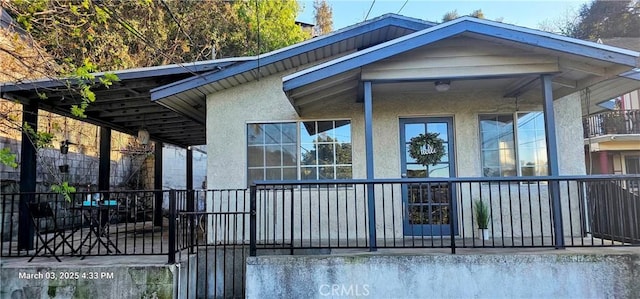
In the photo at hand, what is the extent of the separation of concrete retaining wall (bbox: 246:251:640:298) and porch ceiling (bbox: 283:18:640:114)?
2.22 meters

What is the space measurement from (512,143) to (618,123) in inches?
369

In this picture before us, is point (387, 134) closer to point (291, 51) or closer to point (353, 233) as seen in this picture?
point (353, 233)

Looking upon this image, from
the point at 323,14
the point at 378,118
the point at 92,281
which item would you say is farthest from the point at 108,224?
the point at 323,14

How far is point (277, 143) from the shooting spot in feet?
21.0

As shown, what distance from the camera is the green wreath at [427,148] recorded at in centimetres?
629

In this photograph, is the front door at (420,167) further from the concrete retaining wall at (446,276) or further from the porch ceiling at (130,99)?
the porch ceiling at (130,99)

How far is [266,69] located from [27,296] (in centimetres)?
423

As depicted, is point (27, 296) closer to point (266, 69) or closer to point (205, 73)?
point (205, 73)

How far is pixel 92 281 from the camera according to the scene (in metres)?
4.53

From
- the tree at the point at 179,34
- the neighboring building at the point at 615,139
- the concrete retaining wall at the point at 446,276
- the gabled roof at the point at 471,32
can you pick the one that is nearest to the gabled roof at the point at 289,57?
the gabled roof at the point at 471,32

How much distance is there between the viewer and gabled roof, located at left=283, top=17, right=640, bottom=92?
15.0ft

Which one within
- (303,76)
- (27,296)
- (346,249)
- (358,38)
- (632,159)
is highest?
(358,38)

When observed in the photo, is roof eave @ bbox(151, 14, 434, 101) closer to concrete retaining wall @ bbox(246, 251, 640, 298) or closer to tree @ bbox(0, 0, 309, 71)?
concrete retaining wall @ bbox(246, 251, 640, 298)

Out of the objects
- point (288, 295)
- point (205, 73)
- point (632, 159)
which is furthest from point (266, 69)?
point (632, 159)
